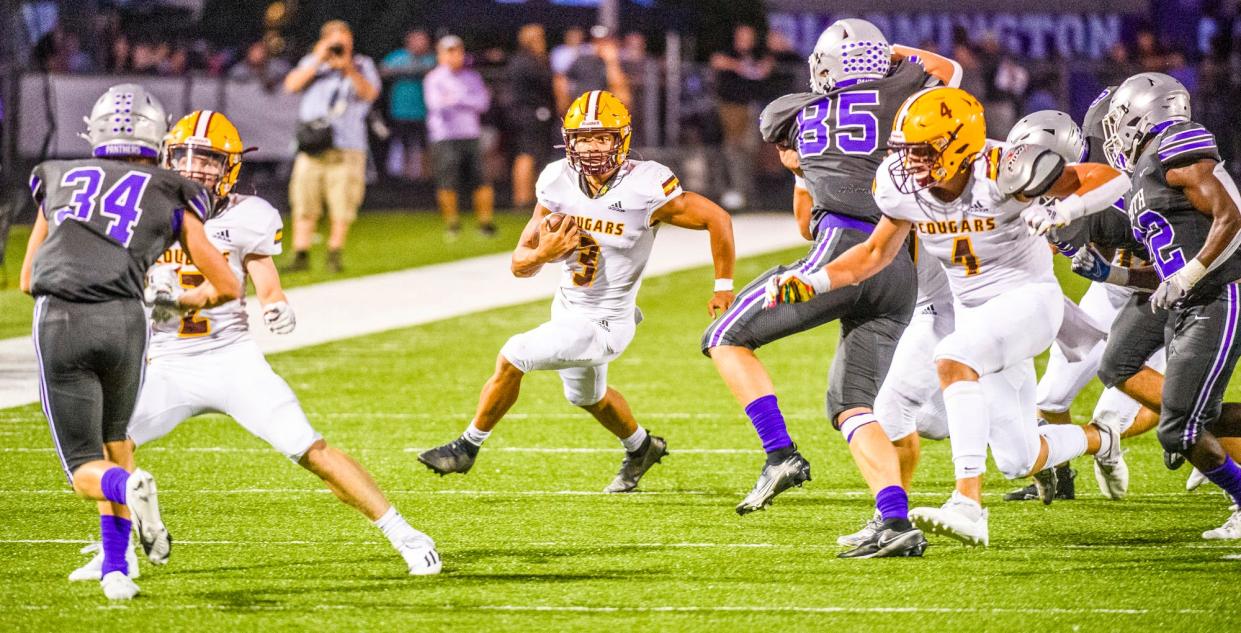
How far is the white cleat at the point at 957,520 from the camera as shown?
5668mm

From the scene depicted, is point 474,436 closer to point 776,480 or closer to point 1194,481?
point 776,480

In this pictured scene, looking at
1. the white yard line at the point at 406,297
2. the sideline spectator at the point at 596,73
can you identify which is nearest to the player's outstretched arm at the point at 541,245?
the white yard line at the point at 406,297

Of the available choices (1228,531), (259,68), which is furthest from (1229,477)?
(259,68)

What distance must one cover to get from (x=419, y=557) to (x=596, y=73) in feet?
45.0

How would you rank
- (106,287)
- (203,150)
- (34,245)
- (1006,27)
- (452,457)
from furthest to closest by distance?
(1006,27)
(452,457)
(203,150)
(34,245)
(106,287)

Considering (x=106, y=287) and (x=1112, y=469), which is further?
(x=1112, y=469)

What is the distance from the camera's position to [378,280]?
47.4 ft

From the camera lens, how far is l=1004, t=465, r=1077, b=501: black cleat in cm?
703

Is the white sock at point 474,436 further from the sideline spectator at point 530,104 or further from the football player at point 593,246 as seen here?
the sideline spectator at point 530,104

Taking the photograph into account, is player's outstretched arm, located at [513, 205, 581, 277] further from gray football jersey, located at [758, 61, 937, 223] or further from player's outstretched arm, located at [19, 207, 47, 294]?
player's outstretched arm, located at [19, 207, 47, 294]

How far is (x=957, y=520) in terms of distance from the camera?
223 inches

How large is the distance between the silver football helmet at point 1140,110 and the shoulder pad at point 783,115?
1031 millimetres

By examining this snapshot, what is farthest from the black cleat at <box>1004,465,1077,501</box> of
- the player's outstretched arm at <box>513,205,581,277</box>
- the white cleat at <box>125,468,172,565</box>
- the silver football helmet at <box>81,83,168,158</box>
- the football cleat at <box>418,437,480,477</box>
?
the silver football helmet at <box>81,83,168,158</box>

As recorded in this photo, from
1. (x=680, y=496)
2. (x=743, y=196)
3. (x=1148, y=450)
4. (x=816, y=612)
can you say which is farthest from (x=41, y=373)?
(x=743, y=196)
